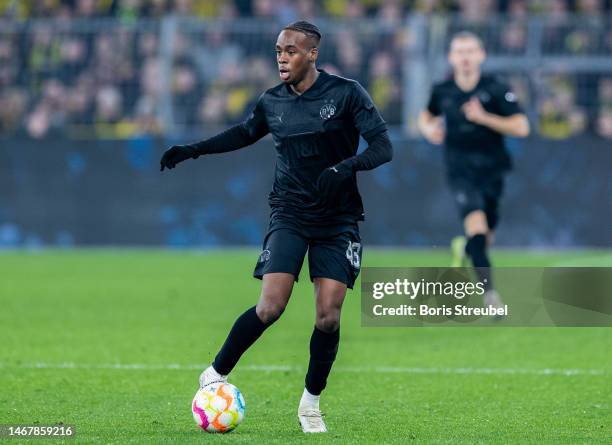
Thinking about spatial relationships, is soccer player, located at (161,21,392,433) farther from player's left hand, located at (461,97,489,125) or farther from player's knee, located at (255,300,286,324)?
player's left hand, located at (461,97,489,125)

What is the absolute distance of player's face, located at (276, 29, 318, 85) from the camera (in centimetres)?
645

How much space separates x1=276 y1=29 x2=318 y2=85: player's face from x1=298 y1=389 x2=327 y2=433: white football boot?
4.95 ft

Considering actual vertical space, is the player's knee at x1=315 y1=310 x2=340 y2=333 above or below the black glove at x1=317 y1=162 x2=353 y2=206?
below

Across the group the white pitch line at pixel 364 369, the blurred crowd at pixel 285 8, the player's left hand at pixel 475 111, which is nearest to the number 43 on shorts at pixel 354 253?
the white pitch line at pixel 364 369

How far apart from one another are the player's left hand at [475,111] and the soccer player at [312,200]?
17.1ft

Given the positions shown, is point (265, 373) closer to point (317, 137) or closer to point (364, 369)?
point (364, 369)

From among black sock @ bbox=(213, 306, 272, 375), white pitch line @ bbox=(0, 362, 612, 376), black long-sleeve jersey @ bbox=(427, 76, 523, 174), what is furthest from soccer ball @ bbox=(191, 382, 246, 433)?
black long-sleeve jersey @ bbox=(427, 76, 523, 174)

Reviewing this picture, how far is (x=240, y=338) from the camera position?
6.46 m

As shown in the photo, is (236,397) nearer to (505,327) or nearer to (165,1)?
(505,327)

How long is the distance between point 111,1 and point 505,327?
1083 centimetres

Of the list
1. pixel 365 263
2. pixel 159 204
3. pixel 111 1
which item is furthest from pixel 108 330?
pixel 111 1

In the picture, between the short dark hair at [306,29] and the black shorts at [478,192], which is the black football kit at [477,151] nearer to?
the black shorts at [478,192]

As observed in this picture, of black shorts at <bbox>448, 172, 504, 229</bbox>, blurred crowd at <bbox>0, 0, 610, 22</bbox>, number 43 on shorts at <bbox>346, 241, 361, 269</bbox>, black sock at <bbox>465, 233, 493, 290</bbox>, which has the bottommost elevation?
black sock at <bbox>465, 233, 493, 290</bbox>

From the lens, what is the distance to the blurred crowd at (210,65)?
703 inches
